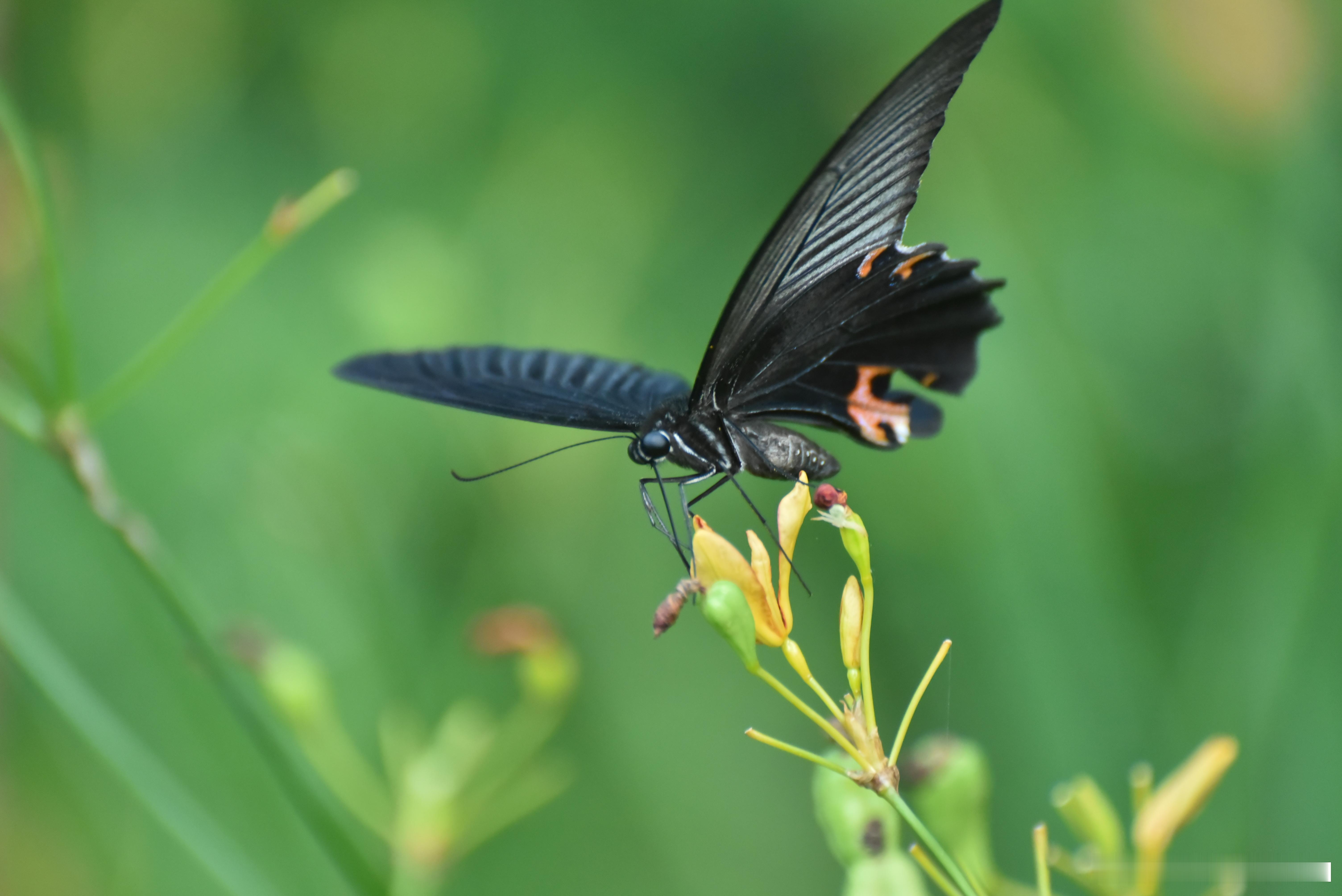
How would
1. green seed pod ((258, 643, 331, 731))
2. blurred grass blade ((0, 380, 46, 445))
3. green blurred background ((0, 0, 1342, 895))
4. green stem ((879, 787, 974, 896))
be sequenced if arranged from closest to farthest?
green stem ((879, 787, 974, 896))
blurred grass blade ((0, 380, 46, 445))
green seed pod ((258, 643, 331, 731))
green blurred background ((0, 0, 1342, 895))

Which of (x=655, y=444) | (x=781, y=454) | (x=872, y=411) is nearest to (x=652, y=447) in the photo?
(x=655, y=444)

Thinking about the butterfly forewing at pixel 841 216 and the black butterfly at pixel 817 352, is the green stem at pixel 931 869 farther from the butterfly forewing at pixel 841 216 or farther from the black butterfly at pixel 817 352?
the butterfly forewing at pixel 841 216

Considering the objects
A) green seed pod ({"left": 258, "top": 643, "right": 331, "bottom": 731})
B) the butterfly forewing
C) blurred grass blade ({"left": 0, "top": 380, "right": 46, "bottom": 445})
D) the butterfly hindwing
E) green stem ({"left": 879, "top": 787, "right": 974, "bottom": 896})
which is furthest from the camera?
green seed pod ({"left": 258, "top": 643, "right": 331, "bottom": 731})

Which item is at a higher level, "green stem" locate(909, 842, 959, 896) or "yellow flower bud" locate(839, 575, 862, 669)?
"yellow flower bud" locate(839, 575, 862, 669)

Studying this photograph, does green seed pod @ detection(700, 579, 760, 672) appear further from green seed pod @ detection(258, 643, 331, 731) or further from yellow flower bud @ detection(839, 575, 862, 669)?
green seed pod @ detection(258, 643, 331, 731)

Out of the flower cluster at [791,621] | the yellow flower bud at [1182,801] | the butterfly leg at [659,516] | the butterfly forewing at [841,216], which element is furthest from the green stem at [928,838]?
the butterfly forewing at [841,216]

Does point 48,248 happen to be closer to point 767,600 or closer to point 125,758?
point 125,758

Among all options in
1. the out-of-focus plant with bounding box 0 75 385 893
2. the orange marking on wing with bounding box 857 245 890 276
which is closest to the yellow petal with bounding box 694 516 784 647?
the orange marking on wing with bounding box 857 245 890 276
